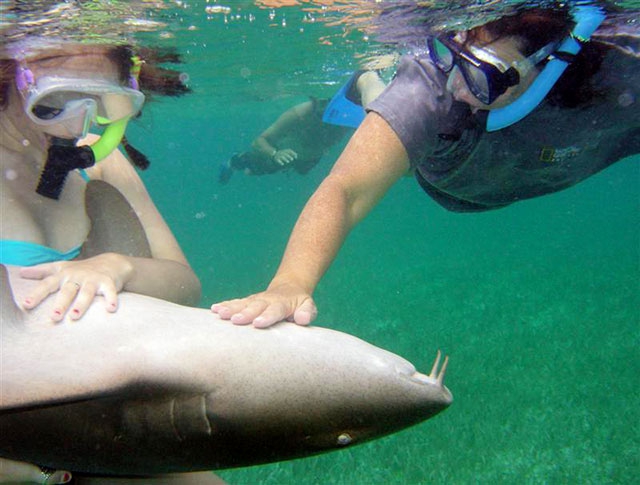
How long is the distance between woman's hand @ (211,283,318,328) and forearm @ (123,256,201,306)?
2.17 ft

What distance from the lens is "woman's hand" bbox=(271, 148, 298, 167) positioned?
52.4 feet

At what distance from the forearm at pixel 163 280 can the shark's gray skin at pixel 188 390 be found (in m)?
0.64

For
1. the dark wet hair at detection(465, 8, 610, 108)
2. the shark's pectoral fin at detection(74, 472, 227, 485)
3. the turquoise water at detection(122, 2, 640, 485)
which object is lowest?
the turquoise water at detection(122, 2, 640, 485)

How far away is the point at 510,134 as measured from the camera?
482cm

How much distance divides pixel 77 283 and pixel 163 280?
83cm

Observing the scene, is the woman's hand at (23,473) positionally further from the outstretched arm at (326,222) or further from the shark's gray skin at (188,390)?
the outstretched arm at (326,222)

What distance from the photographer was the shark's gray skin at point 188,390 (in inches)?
80.7

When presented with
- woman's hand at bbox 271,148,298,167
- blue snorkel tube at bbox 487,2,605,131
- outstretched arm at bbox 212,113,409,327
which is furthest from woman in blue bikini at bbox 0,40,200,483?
woman's hand at bbox 271,148,298,167

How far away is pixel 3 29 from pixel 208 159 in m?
114

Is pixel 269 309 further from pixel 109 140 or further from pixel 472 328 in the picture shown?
pixel 472 328

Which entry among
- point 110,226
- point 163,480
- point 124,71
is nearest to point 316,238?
point 110,226

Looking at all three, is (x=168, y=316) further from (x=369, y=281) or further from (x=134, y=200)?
(x=369, y=281)

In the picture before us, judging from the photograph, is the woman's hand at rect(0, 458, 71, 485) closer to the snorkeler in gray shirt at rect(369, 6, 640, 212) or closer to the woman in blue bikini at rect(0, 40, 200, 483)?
the woman in blue bikini at rect(0, 40, 200, 483)

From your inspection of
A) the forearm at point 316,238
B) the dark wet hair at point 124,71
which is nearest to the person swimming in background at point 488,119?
the forearm at point 316,238
